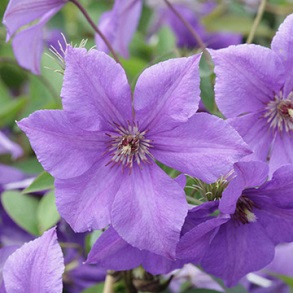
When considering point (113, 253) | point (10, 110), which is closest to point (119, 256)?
point (113, 253)

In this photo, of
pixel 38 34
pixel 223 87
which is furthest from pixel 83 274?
pixel 223 87

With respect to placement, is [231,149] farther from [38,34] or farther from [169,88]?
[38,34]

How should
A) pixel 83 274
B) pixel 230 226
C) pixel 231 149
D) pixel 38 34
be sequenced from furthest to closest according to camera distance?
pixel 83 274 < pixel 38 34 < pixel 230 226 < pixel 231 149

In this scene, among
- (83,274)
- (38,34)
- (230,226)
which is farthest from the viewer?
(83,274)

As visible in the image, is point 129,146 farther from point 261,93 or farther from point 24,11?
point 24,11

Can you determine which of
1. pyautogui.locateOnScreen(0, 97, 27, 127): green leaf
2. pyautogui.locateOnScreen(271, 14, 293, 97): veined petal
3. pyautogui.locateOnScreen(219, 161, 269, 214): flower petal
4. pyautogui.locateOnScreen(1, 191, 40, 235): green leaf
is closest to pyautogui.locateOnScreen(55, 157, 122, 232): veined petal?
pyautogui.locateOnScreen(219, 161, 269, 214): flower petal

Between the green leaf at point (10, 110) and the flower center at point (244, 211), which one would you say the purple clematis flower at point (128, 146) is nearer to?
the flower center at point (244, 211)

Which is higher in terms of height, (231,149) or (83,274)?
(231,149)

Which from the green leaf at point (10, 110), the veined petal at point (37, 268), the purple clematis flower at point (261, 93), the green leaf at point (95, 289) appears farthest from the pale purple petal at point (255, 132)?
the green leaf at point (10, 110)
